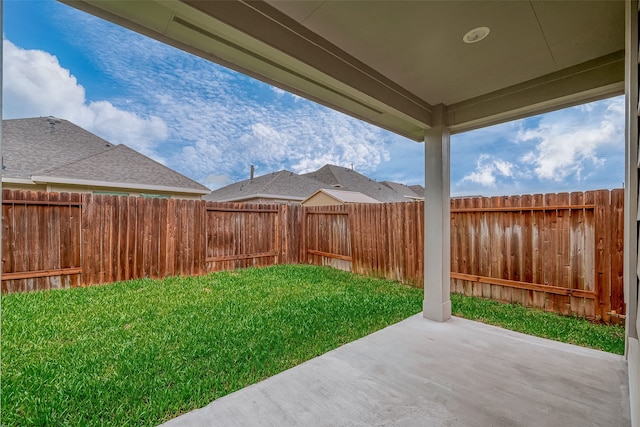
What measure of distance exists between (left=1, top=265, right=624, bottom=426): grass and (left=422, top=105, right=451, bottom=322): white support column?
481mm

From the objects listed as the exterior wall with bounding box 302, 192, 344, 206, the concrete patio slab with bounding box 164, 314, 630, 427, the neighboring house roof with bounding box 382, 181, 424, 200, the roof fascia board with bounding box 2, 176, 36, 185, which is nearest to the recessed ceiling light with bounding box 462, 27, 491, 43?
the concrete patio slab with bounding box 164, 314, 630, 427

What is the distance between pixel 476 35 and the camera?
7.38 ft

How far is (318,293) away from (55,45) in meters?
12.6

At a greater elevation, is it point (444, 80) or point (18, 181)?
point (444, 80)

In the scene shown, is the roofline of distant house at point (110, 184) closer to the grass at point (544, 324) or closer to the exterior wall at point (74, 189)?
the exterior wall at point (74, 189)

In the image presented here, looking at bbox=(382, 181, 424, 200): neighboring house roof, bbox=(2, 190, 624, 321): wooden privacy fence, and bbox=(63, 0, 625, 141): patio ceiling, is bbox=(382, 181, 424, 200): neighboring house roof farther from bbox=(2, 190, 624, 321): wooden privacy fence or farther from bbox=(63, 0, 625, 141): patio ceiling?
bbox=(63, 0, 625, 141): patio ceiling

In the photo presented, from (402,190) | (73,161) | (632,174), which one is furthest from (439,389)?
(402,190)

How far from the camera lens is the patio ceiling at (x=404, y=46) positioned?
1.94 meters

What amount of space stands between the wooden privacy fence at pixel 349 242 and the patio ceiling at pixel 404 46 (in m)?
1.75

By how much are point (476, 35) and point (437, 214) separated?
6.43 ft

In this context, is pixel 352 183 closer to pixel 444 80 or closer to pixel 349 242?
pixel 349 242

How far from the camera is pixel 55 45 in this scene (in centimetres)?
1024

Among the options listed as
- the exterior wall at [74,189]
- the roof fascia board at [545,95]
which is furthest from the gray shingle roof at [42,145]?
the roof fascia board at [545,95]

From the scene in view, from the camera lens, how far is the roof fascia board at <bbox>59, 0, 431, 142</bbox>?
1825mm
